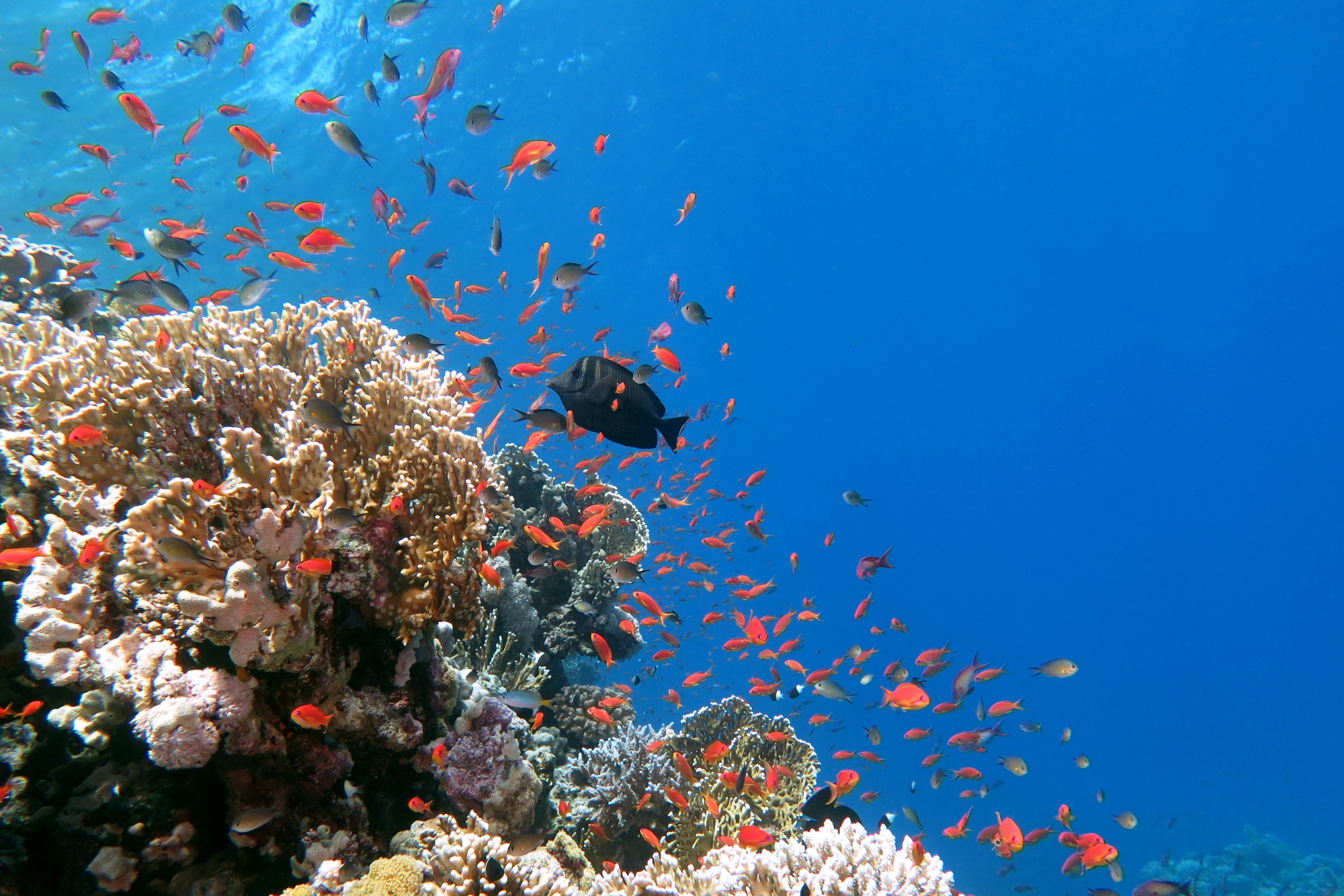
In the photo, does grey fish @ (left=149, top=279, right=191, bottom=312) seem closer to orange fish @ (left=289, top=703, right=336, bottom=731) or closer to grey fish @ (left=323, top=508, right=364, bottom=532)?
grey fish @ (left=323, top=508, right=364, bottom=532)

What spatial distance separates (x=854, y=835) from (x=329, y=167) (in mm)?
40256

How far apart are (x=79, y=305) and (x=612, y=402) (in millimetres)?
6663

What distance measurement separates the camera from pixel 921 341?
263 ft

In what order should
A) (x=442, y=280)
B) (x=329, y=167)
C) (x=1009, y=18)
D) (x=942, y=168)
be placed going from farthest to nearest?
(x=942, y=168)
(x=1009, y=18)
(x=442, y=280)
(x=329, y=167)

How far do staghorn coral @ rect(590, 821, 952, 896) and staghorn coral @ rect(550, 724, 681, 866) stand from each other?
162 cm

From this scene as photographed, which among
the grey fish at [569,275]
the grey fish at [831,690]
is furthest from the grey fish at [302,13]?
the grey fish at [831,690]

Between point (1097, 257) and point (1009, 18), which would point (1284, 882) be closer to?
point (1009, 18)

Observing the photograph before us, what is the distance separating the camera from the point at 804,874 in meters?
3.27

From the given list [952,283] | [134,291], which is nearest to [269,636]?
[134,291]

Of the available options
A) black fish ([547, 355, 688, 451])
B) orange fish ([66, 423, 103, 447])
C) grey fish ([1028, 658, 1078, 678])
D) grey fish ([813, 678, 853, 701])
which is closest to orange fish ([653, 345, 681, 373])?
black fish ([547, 355, 688, 451])

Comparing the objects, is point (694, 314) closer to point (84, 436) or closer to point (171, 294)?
point (171, 294)

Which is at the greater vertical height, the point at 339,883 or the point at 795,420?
the point at 795,420

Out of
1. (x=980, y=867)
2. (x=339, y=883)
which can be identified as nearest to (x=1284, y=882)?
(x=980, y=867)

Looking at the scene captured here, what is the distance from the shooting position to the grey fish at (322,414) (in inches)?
126
